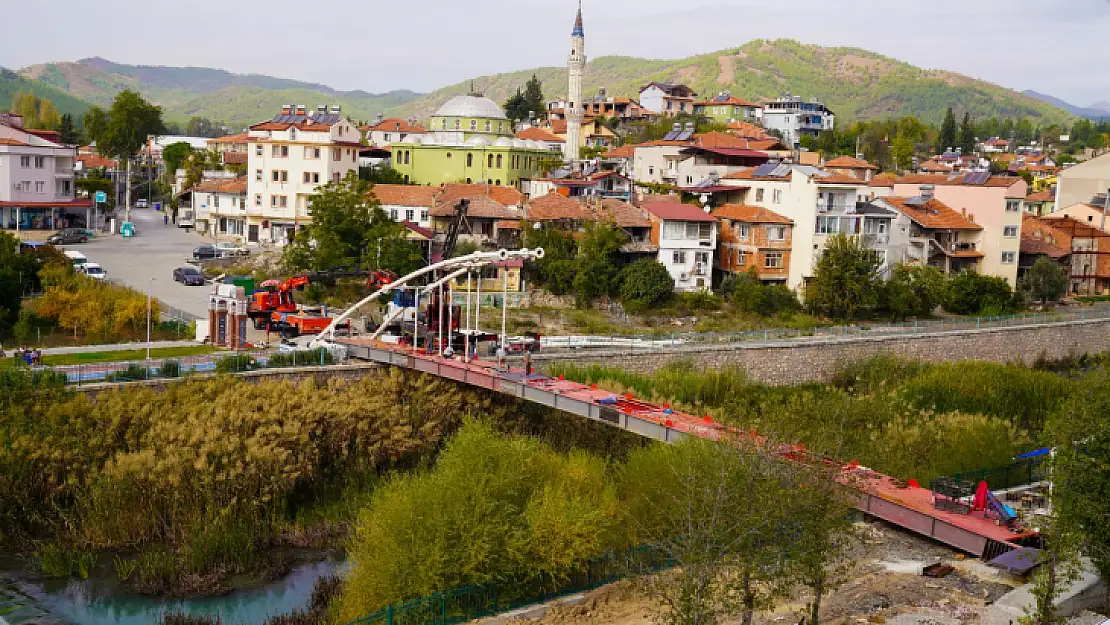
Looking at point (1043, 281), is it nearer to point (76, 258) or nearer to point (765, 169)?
point (765, 169)

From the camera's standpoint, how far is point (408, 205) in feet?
171

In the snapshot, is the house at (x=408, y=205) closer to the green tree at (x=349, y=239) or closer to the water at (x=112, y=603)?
the green tree at (x=349, y=239)

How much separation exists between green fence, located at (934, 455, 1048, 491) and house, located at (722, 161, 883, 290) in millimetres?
24208

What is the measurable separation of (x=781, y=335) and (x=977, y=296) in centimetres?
1644

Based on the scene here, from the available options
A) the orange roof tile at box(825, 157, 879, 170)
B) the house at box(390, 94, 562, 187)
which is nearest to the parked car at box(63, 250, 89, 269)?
the house at box(390, 94, 562, 187)

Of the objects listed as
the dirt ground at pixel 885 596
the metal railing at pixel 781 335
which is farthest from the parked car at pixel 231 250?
the dirt ground at pixel 885 596

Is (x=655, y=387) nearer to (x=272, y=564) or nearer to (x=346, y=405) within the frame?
(x=346, y=405)

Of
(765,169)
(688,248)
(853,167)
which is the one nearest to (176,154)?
(688,248)

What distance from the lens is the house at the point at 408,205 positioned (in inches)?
2037

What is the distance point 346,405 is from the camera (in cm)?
2675

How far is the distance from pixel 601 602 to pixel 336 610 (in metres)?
4.63

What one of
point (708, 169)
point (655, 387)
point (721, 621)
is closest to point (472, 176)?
point (708, 169)

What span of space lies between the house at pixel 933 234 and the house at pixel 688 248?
10020 millimetres

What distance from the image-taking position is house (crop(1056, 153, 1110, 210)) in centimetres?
7012
